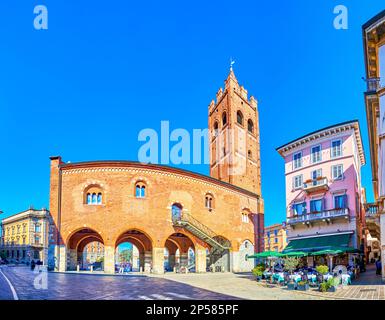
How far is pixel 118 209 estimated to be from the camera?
35375 mm

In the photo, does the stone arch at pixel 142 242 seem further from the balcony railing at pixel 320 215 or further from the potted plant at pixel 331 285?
the potted plant at pixel 331 285

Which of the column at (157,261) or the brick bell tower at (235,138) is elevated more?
the brick bell tower at (235,138)

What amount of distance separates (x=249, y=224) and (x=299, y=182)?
11557mm

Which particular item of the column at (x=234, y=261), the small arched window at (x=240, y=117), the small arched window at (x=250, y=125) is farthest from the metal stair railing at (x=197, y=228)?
the small arched window at (x=250, y=125)

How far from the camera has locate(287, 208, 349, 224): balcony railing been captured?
107ft

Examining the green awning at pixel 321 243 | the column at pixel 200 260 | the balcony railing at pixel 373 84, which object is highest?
the balcony railing at pixel 373 84

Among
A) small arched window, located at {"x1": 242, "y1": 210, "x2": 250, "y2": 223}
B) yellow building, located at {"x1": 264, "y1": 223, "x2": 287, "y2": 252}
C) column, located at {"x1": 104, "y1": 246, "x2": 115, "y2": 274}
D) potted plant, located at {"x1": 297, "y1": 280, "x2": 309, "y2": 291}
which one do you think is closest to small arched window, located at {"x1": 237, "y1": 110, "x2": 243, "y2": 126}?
small arched window, located at {"x1": 242, "y1": 210, "x2": 250, "y2": 223}

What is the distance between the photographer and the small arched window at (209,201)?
41.9 metres

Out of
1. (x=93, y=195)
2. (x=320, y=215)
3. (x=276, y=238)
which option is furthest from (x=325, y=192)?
(x=276, y=238)

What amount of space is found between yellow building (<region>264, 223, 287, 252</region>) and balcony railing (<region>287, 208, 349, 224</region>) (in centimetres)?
5089

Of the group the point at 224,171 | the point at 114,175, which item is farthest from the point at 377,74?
the point at 224,171

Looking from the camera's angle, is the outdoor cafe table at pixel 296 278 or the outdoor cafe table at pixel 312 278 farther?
the outdoor cafe table at pixel 312 278

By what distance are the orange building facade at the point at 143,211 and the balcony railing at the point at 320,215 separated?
9194 mm

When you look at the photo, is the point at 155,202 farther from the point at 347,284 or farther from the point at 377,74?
the point at 377,74
